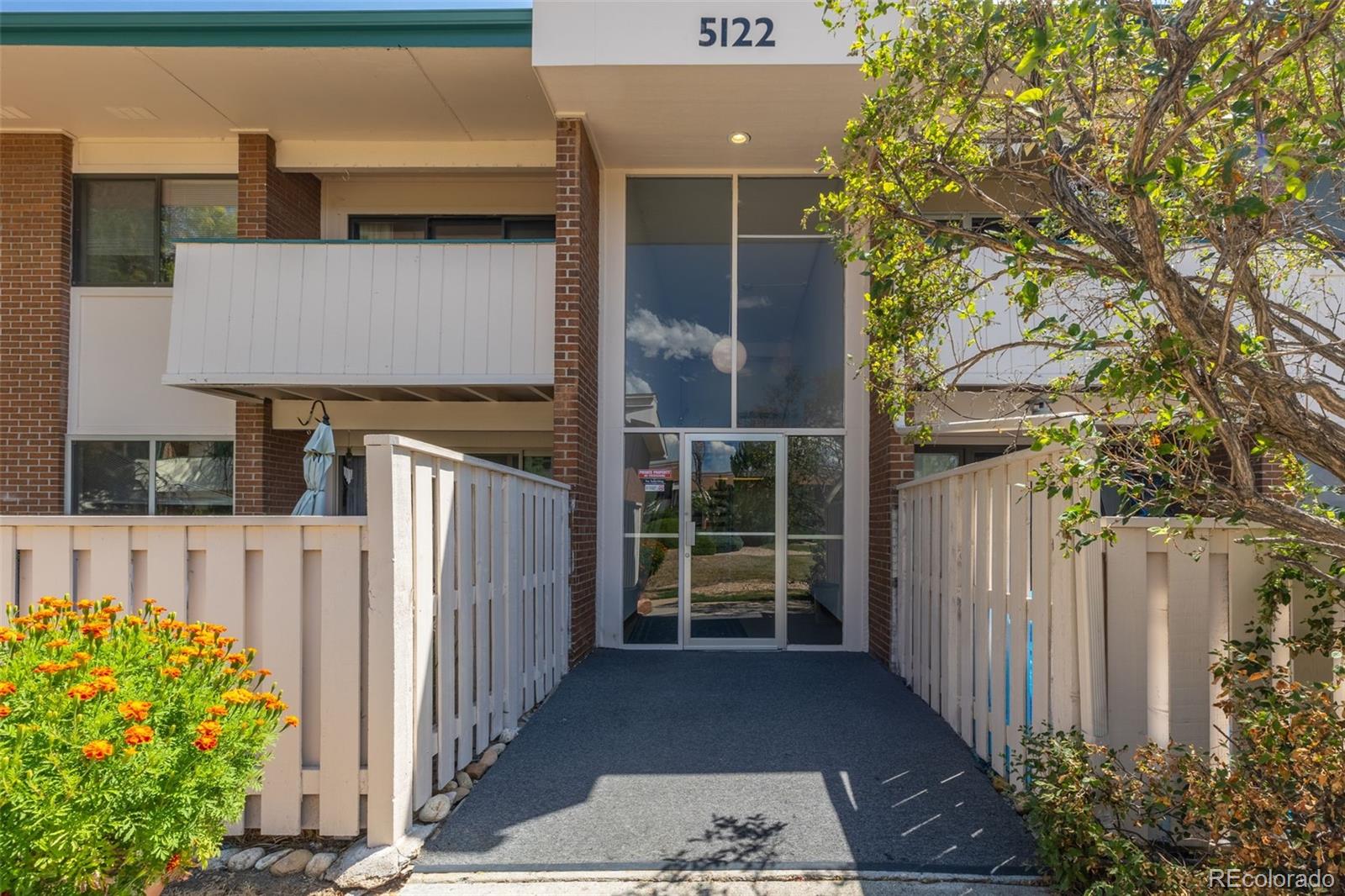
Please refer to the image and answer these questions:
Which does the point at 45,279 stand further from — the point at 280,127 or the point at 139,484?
the point at 280,127

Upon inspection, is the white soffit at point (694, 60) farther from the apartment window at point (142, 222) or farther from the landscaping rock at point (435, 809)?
the landscaping rock at point (435, 809)

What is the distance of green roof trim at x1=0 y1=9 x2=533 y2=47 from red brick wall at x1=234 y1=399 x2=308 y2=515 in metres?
3.70

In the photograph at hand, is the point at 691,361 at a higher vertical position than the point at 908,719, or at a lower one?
higher

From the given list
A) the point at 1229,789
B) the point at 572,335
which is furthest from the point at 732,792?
the point at 572,335

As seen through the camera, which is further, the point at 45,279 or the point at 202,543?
the point at 45,279

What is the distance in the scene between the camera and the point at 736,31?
6613mm

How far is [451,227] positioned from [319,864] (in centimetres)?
772

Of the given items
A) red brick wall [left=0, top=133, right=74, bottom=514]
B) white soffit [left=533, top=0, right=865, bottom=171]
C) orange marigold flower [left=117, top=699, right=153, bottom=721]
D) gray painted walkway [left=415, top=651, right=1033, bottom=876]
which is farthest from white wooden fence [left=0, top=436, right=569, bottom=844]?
red brick wall [left=0, top=133, right=74, bottom=514]

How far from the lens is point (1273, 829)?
2738 millimetres

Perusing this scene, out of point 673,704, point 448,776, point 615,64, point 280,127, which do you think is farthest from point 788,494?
point 280,127

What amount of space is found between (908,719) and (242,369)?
696 centimetres

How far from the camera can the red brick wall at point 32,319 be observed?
8727mm

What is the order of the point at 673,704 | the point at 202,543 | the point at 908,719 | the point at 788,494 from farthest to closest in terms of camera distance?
1. the point at 788,494
2. the point at 673,704
3. the point at 908,719
4. the point at 202,543

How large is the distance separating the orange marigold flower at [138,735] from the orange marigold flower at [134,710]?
3cm
